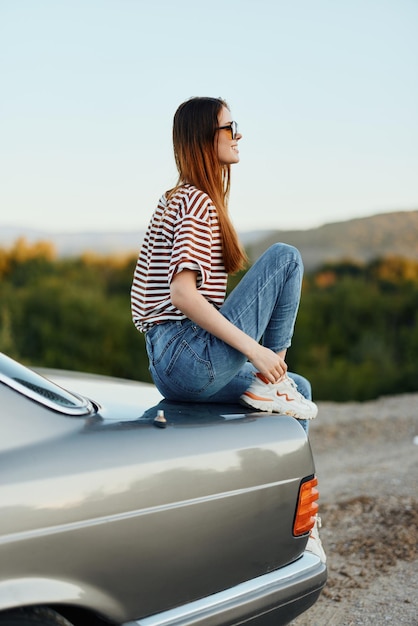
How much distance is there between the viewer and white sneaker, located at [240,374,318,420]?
2809 mm

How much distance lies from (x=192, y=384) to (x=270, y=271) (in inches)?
21.1

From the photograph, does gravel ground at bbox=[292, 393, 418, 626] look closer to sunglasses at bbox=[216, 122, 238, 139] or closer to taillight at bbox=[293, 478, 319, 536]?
taillight at bbox=[293, 478, 319, 536]

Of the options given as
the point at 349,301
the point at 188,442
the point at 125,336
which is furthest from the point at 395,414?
the point at 349,301

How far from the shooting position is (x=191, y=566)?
220 cm

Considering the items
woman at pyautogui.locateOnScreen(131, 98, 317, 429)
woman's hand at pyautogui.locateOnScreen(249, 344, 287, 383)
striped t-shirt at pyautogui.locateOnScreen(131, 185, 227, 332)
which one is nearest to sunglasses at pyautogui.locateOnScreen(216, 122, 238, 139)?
woman at pyautogui.locateOnScreen(131, 98, 317, 429)

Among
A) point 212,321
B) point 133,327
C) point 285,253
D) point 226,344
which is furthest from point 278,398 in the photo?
point 133,327

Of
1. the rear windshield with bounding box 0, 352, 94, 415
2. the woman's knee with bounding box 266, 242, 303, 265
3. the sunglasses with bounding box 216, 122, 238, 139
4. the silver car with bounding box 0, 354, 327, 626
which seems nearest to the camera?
the silver car with bounding box 0, 354, 327, 626

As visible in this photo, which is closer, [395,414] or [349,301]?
[395,414]

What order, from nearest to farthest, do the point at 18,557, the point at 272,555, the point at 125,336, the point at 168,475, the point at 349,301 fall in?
the point at 18,557 → the point at 168,475 → the point at 272,555 → the point at 125,336 → the point at 349,301

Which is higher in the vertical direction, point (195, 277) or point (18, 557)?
point (195, 277)

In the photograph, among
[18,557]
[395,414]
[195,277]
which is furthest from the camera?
[395,414]

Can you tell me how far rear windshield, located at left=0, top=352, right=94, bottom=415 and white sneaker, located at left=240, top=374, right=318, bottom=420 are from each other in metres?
0.67

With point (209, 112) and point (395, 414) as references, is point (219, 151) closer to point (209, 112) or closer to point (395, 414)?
point (209, 112)

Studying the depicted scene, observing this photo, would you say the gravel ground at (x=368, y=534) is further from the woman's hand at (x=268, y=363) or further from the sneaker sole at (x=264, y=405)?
the woman's hand at (x=268, y=363)
